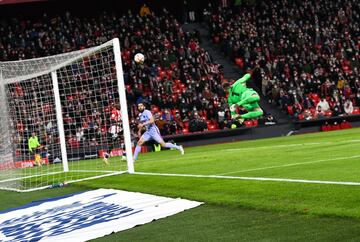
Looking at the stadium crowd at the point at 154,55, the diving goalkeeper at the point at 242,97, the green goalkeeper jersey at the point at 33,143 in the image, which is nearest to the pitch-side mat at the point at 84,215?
the diving goalkeeper at the point at 242,97

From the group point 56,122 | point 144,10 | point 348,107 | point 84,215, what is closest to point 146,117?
point 56,122

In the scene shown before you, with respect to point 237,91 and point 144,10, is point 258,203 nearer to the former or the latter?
point 237,91

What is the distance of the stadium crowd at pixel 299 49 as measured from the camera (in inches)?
1435

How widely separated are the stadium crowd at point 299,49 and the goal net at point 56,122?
14.0m

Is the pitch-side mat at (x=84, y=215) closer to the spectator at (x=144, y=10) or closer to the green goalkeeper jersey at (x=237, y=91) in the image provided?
the green goalkeeper jersey at (x=237, y=91)

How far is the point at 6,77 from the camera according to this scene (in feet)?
60.3

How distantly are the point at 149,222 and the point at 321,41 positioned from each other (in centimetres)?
3564

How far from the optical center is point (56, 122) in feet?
77.8

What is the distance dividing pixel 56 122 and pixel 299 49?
67.6 feet

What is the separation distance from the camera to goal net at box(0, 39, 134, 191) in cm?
1830

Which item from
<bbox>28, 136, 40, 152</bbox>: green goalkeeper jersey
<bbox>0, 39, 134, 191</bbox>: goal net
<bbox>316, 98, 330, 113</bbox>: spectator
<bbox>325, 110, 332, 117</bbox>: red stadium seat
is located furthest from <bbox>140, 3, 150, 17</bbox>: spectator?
<bbox>28, 136, 40, 152</bbox>: green goalkeeper jersey

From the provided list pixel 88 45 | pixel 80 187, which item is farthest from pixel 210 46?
pixel 80 187

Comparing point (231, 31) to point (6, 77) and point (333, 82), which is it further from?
point (6, 77)

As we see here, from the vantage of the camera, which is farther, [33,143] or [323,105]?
[323,105]
